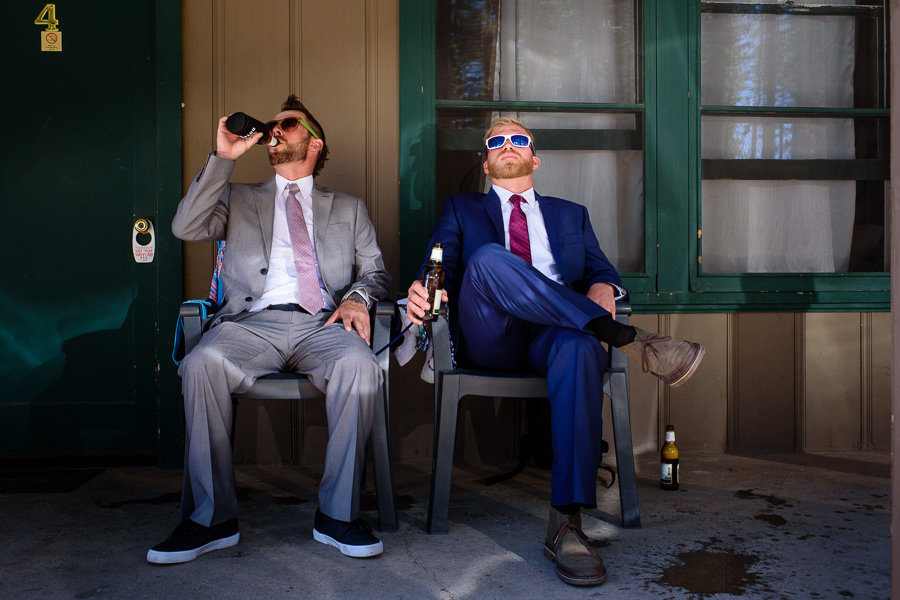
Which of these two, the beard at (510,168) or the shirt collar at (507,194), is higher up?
the beard at (510,168)

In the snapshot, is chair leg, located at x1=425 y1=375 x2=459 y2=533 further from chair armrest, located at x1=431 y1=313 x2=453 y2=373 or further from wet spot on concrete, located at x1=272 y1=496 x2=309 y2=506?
wet spot on concrete, located at x1=272 y1=496 x2=309 y2=506

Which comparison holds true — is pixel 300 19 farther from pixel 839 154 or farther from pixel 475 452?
pixel 839 154

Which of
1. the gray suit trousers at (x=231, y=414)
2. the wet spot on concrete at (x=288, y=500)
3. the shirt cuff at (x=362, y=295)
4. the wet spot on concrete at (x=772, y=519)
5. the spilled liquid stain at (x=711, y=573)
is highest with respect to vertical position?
the shirt cuff at (x=362, y=295)

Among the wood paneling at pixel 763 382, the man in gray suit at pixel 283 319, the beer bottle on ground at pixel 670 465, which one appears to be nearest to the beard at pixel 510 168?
the man in gray suit at pixel 283 319

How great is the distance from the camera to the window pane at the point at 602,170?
11.1 feet

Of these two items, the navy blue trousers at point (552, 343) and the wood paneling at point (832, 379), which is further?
the wood paneling at point (832, 379)

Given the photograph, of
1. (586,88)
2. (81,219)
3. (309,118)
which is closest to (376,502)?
(309,118)

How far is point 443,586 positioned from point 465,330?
0.83 m

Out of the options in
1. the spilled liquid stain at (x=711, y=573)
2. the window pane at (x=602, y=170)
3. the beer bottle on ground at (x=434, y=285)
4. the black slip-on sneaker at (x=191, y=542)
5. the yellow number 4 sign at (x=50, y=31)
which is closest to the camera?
the spilled liquid stain at (x=711, y=573)

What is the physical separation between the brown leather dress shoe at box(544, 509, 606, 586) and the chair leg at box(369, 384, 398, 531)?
0.52 m

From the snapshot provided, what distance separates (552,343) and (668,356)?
350 millimetres

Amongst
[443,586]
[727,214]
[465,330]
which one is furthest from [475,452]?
[727,214]

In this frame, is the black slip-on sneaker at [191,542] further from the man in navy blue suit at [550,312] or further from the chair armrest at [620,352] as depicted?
the chair armrest at [620,352]

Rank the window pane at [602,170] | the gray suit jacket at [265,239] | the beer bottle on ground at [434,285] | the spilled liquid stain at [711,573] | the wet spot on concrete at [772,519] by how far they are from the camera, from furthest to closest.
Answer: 1. the window pane at [602,170]
2. the gray suit jacket at [265,239]
3. the wet spot on concrete at [772,519]
4. the beer bottle on ground at [434,285]
5. the spilled liquid stain at [711,573]
